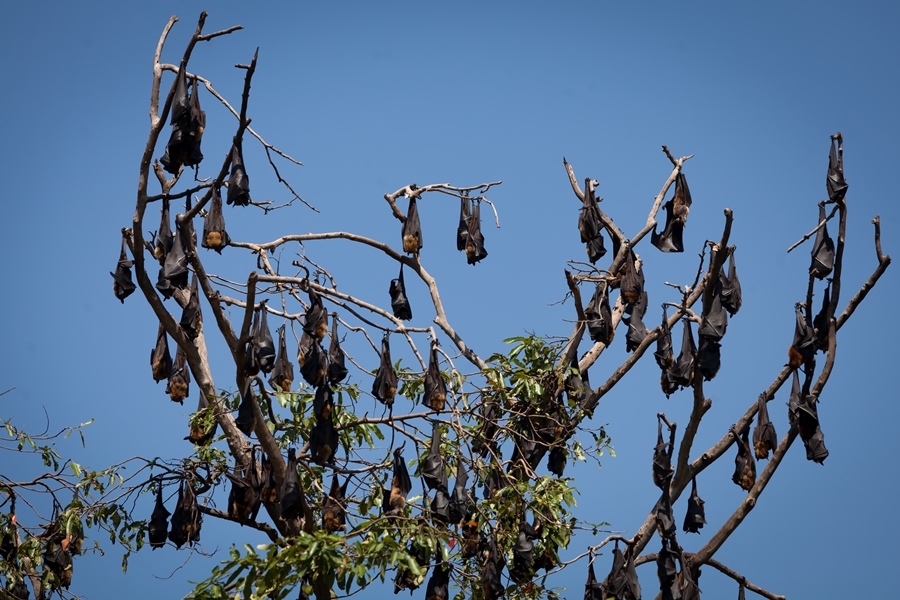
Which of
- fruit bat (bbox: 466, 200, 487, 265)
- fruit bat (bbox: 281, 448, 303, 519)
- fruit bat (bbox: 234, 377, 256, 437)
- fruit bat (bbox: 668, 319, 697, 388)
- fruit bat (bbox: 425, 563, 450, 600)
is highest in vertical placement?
fruit bat (bbox: 466, 200, 487, 265)

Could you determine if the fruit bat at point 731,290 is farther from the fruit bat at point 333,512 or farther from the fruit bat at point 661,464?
the fruit bat at point 333,512

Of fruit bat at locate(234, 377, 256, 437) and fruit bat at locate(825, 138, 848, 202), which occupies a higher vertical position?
fruit bat at locate(825, 138, 848, 202)

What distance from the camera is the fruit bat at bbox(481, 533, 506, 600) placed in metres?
10.2

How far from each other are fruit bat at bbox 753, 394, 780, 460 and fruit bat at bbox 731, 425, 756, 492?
0.11 metres

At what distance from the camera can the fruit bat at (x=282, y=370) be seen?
Result: 35.7 ft

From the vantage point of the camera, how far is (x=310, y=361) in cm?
989

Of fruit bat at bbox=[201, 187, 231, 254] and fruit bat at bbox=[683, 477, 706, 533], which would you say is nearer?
fruit bat at bbox=[201, 187, 231, 254]

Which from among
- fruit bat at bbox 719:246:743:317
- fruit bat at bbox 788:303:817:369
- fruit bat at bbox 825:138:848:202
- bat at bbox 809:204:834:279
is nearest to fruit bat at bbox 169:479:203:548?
fruit bat at bbox 719:246:743:317

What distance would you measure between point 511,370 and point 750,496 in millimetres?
2880

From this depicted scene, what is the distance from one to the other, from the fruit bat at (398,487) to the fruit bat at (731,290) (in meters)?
4.02

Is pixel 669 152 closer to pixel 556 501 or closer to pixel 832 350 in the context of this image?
pixel 832 350

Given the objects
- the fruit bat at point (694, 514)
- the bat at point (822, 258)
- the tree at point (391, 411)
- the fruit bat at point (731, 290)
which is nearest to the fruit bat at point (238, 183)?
the tree at point (391, 411)

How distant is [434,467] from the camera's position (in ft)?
33.7

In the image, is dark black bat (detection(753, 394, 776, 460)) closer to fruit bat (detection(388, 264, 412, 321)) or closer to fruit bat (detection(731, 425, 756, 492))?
fruit bat (detection(731, 425, 756, 492))
